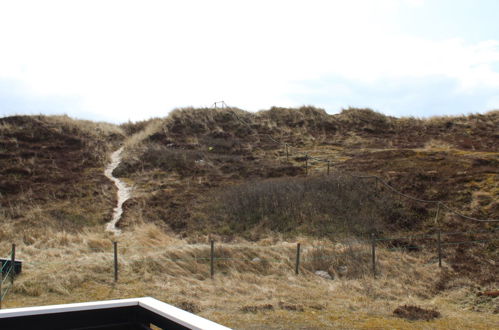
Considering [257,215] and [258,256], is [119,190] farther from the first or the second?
[258,256]

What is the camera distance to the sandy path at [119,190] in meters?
20.1

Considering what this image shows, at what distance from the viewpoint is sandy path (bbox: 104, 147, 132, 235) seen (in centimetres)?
2008

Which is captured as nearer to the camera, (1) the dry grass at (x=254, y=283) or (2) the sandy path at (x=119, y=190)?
(1) the dry grass at (x=254, y=283)

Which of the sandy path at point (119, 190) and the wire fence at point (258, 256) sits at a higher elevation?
the sandy path at point (119, 190)

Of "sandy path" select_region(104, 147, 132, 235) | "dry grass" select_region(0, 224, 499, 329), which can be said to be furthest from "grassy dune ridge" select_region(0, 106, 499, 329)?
"sandy path" select_region(104, 147, 132, 235)

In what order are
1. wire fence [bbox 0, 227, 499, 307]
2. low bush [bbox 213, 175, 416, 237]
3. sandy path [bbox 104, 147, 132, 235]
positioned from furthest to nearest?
sandy path [bbox 104, 147, 132, 235], low bush [bbox 213, 175, 416, 237], wire fence [bbox 0, 227, 499, 307]

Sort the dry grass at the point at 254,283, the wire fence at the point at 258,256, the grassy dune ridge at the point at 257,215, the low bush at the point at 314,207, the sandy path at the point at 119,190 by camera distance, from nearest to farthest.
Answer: the dry grass at the point at 254,283, the grassy dune ridge at the point at 257,215, the wire fence at the point at 258,256, the low bush at the point at 314,207, the sandy path at the point at 119,190

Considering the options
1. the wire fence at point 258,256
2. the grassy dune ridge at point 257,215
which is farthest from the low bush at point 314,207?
the wire fence at point 258,256

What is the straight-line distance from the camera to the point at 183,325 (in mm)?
2330

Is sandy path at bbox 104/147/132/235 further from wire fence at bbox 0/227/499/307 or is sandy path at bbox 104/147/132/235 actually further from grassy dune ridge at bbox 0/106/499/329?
wire fence at bbox 0/227/499/307

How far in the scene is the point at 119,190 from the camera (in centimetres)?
2480

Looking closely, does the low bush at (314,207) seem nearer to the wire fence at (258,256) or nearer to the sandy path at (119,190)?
the wire fence at (258,256)

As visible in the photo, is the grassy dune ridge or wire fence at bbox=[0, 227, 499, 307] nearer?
the grassy dune ridge

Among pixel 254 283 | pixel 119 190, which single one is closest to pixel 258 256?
pixel 254 283
